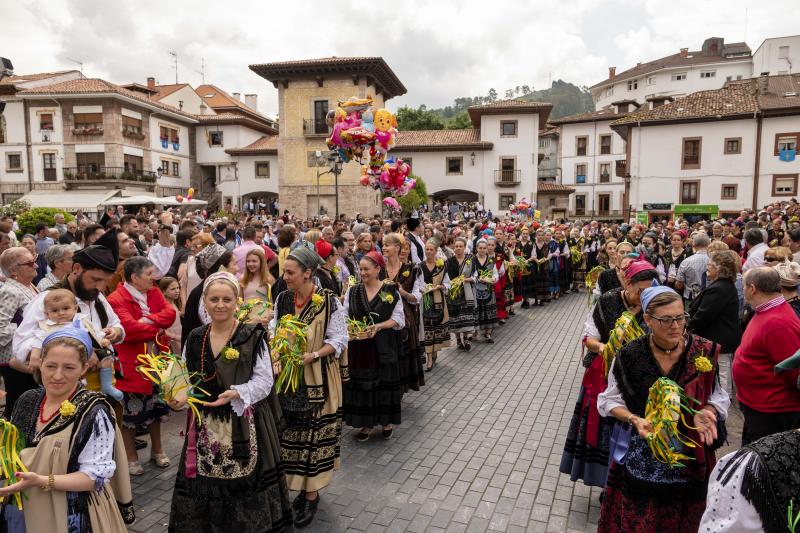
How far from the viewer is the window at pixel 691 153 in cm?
3381

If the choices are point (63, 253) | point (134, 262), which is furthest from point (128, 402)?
point (63, 253)

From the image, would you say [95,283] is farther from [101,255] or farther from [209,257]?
[209,257]

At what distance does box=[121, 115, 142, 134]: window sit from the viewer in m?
34.9

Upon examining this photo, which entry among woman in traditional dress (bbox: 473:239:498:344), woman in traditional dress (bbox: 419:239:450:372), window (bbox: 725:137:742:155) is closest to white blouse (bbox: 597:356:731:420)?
woman in traditional dress (bbox: 419:239:450:372)

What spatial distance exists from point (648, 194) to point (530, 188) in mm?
8222

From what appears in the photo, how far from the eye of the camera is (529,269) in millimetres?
13945

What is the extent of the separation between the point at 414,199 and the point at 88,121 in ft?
72.9

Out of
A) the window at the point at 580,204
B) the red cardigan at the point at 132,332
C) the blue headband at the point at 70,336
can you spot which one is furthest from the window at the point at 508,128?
the blue headband at the point at 70,336

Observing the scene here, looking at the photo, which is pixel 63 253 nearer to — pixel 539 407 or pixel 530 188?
pixel 539 407

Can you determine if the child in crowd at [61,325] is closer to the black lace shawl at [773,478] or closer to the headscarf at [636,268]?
the black lace shawl at [773,478]

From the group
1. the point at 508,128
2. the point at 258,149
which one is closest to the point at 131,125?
the point at 258,149

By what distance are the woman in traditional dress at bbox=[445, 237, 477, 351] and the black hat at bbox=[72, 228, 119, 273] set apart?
19.9 ft

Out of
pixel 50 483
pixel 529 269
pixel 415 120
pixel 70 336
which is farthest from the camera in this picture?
pixel 415 120

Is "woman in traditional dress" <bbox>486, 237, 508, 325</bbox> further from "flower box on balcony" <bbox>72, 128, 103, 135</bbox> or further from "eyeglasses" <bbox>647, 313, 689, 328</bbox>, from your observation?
"flower box on balcony" <bbox>72, 128, 103, 135</bbox>
